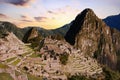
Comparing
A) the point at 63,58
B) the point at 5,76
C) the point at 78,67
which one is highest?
the point at 5,76

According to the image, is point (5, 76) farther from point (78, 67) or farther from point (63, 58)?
point (78, 67)

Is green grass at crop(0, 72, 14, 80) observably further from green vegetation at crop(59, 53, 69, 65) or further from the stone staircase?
green vegetation at crop(59, 53, 69, 65)

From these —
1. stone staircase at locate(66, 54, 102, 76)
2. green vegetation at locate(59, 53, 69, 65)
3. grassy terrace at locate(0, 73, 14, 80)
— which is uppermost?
grassy terrace at locate(0, 73, 14, 80)

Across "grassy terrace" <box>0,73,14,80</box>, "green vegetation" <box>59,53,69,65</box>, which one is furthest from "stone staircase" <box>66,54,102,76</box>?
"grassy terrace" <box>0,73,14,80</box>

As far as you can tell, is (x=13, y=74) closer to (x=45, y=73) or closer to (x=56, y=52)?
(x=45, y=73)

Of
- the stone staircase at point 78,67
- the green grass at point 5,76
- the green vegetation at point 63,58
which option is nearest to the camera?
the green grass at point 5,76

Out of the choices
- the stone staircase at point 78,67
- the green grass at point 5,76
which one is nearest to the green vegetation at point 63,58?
the stone staircase at point 78,67

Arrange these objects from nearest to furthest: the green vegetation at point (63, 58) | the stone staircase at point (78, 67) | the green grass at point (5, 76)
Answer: the green grass at point (5, 76)
the green vegetation at point (63, 58)
the stone staircase at point (78, 67)

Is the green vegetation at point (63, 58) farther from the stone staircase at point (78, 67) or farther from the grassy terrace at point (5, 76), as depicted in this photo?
the grassy terrace at point (5, 76)

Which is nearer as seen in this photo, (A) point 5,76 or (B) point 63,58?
(A) point 5,76

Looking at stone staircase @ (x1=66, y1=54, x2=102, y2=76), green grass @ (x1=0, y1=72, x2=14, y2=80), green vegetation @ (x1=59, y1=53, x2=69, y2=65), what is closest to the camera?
green grass @ (x1=0, y1=72, x2=14, y2=80)

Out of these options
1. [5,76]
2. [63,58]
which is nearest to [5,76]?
[5,76]
